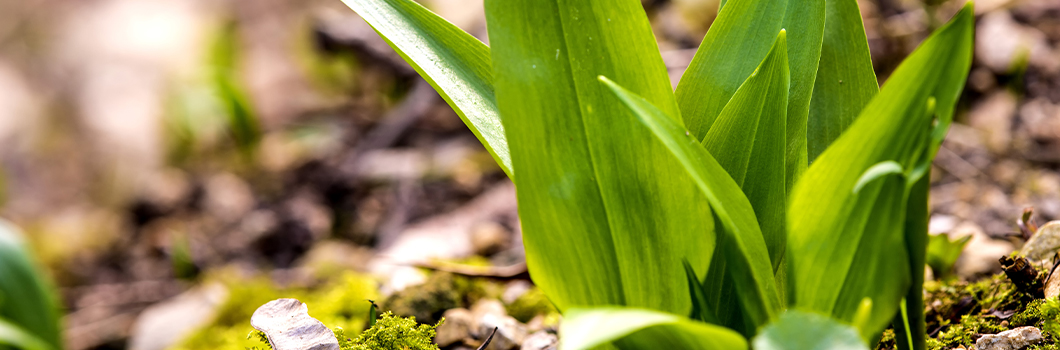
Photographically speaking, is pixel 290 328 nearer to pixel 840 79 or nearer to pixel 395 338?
pixel 395 338

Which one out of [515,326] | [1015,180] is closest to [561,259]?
[515,326]

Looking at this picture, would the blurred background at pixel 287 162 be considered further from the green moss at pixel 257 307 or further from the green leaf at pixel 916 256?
the green leaf at pixel 916 256

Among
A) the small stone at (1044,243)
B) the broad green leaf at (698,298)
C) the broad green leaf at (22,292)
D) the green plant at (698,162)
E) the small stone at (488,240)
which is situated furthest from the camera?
the small stone at (488,240)

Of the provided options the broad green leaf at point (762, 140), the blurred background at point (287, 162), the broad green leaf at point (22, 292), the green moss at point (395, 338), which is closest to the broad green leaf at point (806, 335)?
the broad green leaf at point (762, 140)

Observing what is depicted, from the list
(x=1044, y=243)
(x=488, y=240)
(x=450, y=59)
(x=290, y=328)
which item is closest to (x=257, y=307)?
(x=488, y=240)

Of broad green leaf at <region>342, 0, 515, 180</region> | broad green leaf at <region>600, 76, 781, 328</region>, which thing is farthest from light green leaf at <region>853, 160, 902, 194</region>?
broad green leaf at <region>342, 0, 515, 180</region>

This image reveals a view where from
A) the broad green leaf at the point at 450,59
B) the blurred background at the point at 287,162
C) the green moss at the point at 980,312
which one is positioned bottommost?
the green moss at the point at 980,312

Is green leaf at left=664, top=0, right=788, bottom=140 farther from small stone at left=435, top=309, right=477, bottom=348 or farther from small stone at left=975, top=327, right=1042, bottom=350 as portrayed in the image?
small stone at left=435, top=309, right=477, bottom=348
